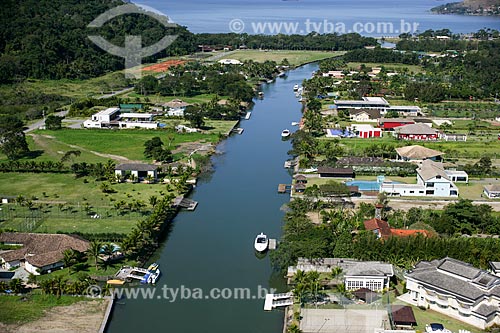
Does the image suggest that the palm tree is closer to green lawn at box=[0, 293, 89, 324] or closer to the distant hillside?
green lawn at box=[0, 293, 89, 324]

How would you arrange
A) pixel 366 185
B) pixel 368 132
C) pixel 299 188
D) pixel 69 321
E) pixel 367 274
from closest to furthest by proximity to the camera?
1. pixel 69 321
2. pixel 367 274
3. pixel 299 188
4. pixel 366 185
5. pixel 368 132

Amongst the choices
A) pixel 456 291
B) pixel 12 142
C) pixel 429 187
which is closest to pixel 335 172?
pixel 429 187

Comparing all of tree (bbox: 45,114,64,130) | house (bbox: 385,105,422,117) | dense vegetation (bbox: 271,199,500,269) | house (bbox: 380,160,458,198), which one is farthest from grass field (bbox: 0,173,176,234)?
house (bbox: 385,105,422,117)

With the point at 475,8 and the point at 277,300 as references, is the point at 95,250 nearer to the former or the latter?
the point at 277,300

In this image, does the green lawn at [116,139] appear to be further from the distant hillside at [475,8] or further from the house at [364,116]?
the distant hillside at [475,8]

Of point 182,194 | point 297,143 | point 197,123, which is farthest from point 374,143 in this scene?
point 182,194

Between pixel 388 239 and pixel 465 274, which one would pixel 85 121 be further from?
pixel 465 274
